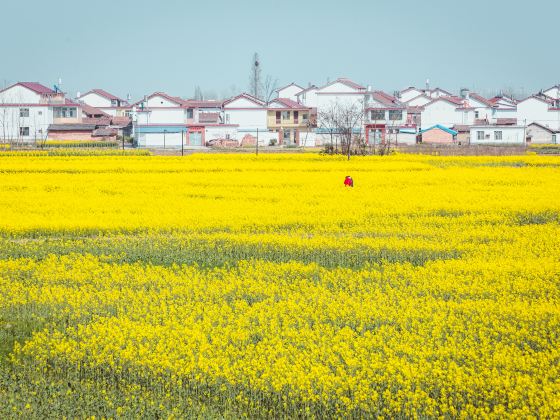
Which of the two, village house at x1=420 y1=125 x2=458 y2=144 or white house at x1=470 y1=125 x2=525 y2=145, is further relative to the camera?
village house at x1=420 y1=125 x2=458 y2=144

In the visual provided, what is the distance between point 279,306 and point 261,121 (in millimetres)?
61212

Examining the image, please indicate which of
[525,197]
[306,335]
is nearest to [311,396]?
[306,335]

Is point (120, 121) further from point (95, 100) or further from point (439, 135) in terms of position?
point (439, 135)

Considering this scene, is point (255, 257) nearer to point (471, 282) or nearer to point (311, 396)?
point (471, 282)

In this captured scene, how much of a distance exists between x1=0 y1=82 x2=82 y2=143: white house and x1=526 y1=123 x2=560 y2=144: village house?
43863 millimetres

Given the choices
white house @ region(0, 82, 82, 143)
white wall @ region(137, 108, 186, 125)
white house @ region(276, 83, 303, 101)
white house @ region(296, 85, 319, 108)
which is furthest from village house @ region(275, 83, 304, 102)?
white house @ region(0, 82, 82, 143)

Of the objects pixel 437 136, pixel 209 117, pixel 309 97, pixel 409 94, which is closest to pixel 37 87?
pixel 209 117

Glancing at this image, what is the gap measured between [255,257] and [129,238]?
3.41 meters

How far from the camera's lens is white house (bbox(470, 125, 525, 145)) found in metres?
72.3

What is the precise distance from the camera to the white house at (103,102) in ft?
314

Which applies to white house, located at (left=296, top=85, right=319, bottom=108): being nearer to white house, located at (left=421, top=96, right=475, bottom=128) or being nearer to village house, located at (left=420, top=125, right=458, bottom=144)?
white house, located at (left=421, top=96, right=475, bottom=128)

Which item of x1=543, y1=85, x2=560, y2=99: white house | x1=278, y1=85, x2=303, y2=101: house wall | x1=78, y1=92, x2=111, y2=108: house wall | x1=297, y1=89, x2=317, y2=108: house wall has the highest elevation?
x1=543, y1=85, x2=560, y2=99: white house

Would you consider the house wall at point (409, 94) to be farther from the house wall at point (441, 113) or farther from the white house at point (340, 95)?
the white house at point (340, 95)

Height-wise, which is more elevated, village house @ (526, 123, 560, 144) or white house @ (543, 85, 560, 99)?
white house @ (543, 85, 560, 99)
